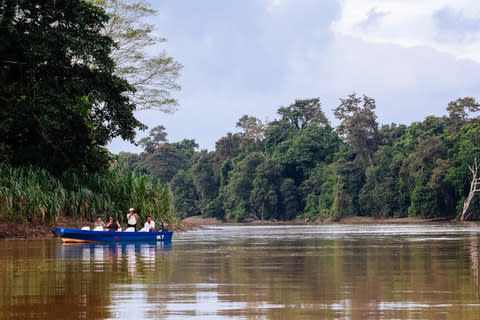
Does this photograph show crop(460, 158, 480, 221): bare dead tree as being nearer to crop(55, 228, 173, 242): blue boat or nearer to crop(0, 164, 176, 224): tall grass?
crop(0, 164, 176, 224): tall grass

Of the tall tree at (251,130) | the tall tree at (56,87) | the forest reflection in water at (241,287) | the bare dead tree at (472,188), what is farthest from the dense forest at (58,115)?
the tall tree at (251,130)

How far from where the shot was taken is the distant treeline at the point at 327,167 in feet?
292

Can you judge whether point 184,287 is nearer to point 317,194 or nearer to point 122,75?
point 122,75

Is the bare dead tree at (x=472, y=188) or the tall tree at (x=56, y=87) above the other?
the tall tree at (x=56, y=87)

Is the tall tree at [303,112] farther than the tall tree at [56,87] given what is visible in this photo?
Yes

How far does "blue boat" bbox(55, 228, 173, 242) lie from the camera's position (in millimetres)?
23016

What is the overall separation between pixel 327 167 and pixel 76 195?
274 ft

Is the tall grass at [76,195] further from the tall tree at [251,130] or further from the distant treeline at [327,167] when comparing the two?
the tall tree at [251,130]

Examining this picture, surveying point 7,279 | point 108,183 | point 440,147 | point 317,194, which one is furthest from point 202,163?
point 7,279

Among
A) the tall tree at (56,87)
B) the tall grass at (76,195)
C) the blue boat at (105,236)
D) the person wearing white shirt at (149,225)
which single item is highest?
the tall tree at (56,87)

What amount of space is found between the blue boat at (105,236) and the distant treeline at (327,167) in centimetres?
6357

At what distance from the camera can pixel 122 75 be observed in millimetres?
43344

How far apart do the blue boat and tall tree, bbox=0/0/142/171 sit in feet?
16.1

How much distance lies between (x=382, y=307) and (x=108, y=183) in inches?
919
